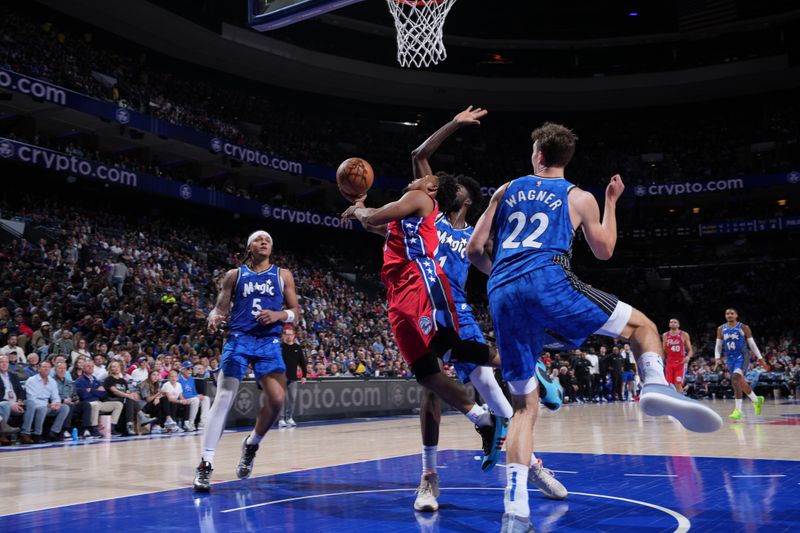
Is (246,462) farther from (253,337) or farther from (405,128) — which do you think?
(405,128)

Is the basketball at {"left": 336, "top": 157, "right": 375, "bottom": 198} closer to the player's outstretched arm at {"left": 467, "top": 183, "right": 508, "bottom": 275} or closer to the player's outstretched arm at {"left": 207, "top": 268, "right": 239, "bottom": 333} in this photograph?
the player's outstretched arm at {"left": 207, "top": 268, "right": 239, "bottom": 333}

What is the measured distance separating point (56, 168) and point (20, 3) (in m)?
7.89

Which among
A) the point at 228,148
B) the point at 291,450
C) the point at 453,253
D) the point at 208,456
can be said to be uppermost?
the point at 228,148

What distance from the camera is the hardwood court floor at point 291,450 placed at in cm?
622

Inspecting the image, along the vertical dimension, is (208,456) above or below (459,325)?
below

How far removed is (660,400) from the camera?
340 cm

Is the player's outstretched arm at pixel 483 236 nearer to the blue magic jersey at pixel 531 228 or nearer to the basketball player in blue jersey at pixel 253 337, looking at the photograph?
the blue magic jersey at pixel 531 228

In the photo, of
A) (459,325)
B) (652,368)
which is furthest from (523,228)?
(459,325)

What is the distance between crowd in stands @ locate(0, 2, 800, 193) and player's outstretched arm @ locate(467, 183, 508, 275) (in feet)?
78.4

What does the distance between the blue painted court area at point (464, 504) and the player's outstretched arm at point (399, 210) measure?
6.19 ft

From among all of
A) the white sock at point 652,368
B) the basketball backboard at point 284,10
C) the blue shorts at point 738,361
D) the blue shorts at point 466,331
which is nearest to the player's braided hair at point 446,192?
the blue shorts at point 466,331

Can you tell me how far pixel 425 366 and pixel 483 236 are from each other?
125 centimetres

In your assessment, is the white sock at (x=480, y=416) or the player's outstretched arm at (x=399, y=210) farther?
the white sock at (x=480, y=416)

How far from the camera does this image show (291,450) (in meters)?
9.20
